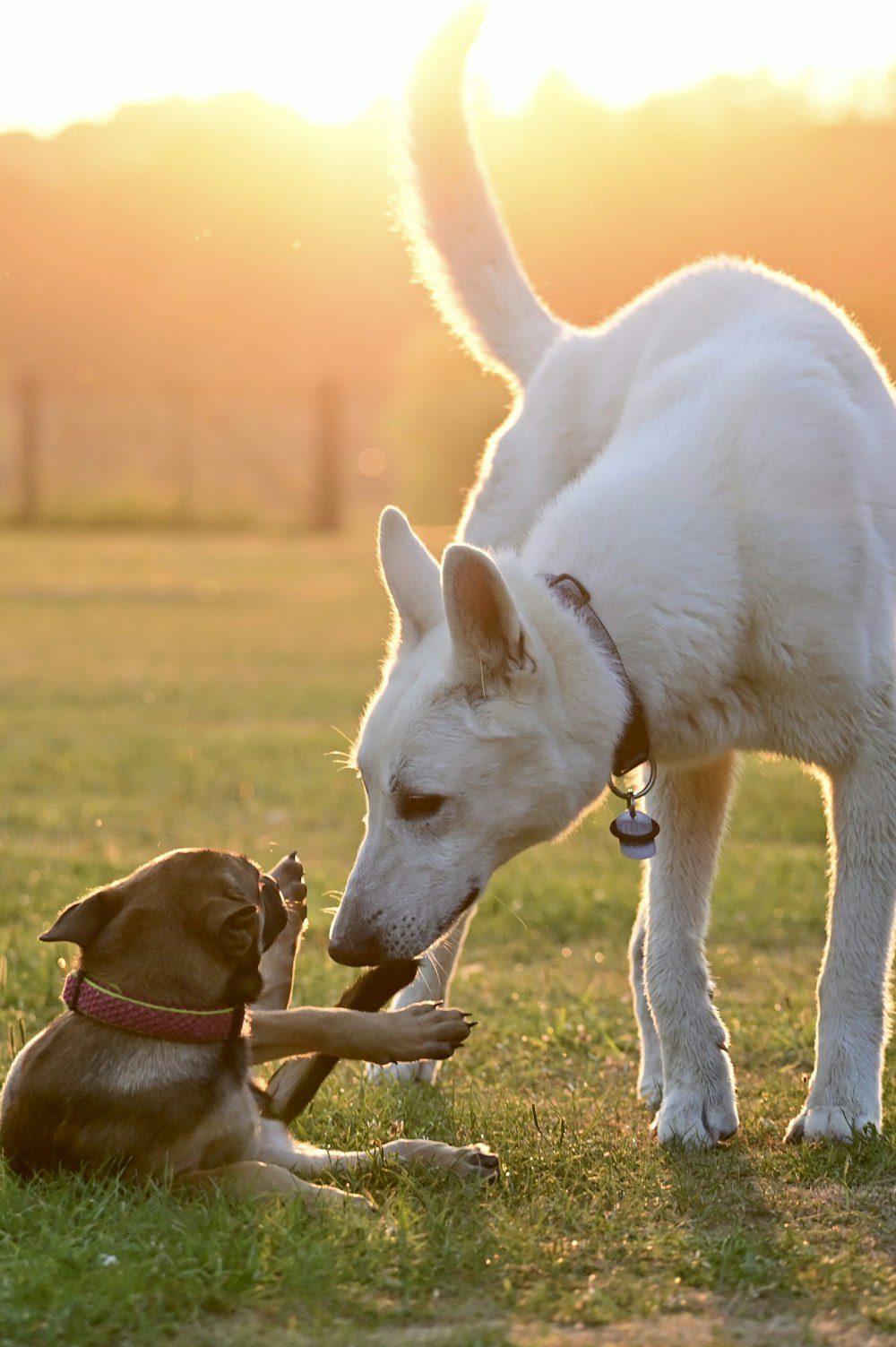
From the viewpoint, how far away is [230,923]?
11.8 ft

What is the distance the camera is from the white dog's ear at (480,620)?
3.59 m

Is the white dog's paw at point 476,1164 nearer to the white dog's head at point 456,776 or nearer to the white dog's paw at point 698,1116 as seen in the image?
Answer: the white dog's head at point 456,776

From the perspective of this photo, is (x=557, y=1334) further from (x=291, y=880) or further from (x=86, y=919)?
(x=291, y=880)

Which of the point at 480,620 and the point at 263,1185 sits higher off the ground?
the point at 480,620

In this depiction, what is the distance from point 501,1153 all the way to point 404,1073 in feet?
3.01

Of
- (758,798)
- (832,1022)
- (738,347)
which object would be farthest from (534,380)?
(758,798)

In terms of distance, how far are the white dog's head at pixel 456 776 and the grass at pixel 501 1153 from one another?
0.60 m

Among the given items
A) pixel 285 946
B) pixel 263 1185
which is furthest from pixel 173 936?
pixel 285 946

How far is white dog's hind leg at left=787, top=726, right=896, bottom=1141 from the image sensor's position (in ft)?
13.3

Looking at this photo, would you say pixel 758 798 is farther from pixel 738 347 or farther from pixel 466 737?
pixel 466 737

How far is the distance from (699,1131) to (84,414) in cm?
4147

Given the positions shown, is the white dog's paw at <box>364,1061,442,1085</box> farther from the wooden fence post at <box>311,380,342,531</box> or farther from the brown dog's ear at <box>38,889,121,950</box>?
the wooden fence post at <box>311,380,342,531</box>

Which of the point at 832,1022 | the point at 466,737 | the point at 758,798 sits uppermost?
the point at 466,737

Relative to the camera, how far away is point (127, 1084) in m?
3.44
